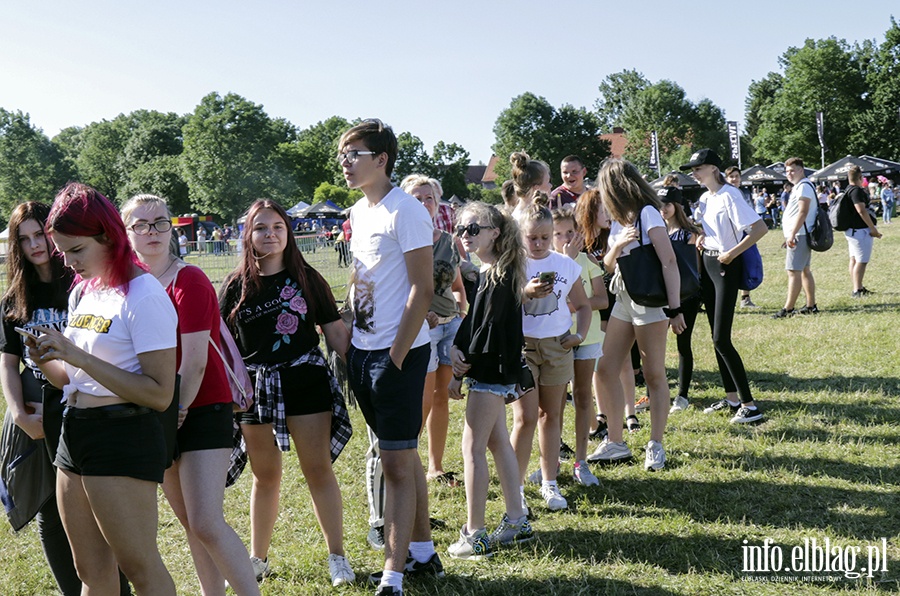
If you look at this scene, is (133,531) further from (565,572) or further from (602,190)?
(602,190)

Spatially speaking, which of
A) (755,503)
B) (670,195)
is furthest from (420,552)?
(670,195)

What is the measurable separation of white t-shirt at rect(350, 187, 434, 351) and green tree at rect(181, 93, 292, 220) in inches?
2644

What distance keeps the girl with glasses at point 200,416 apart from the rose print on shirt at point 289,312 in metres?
0.49

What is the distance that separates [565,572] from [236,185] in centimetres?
6863

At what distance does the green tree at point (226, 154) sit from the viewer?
225 ft

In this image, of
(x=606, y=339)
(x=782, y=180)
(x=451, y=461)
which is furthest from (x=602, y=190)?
(x=782, y=180)

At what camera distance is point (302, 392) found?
373 centimetres

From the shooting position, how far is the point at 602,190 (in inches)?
207

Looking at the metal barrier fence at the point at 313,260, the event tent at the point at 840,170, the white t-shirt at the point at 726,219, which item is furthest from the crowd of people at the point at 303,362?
the event tent at the point at 840,170

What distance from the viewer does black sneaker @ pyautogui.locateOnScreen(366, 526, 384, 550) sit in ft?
14.0

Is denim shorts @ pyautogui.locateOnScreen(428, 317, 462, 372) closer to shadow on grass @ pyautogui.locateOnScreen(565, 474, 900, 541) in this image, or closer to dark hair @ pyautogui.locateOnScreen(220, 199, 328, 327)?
shadow on grass @ pyautogui.locateOnScreen(565, 474, 900, 541)

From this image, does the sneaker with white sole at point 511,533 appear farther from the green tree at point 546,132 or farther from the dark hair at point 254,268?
the green tree at point 546,132

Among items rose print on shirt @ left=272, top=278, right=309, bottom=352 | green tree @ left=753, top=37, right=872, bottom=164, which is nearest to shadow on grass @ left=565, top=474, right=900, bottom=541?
rose print on shirt @ left=272, top=278, right=309, bottom=352

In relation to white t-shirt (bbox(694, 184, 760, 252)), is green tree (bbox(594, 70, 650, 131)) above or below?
above
